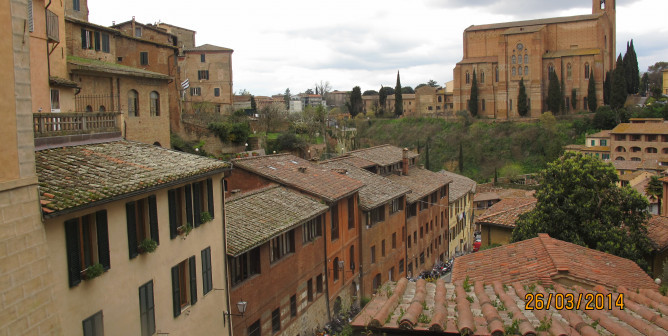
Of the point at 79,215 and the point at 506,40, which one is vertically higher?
the point at 506,40

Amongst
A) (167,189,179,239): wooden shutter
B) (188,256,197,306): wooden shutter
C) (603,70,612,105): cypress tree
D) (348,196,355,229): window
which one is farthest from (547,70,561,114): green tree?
(167,189,179,239): wooden shutter

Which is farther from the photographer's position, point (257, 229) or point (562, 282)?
point (257, 229)

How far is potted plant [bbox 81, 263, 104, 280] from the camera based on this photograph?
384 inches

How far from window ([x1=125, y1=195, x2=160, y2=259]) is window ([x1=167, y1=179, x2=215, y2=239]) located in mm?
711

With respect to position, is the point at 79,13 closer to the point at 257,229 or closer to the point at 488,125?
the point at 257,229

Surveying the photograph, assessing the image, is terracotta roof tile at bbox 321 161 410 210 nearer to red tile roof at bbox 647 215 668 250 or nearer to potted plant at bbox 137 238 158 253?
red tile roof at bbox 647 215 668 250

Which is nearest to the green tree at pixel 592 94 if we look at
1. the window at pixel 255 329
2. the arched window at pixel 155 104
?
the arched window at pixel 155 104

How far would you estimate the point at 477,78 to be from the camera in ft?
288

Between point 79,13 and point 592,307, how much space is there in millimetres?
35811

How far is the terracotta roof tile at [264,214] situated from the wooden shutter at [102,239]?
525cm

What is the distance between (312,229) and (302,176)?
3.13m

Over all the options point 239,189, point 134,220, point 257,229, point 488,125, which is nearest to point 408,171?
point 239,189

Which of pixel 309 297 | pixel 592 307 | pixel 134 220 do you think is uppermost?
pixel 134 220

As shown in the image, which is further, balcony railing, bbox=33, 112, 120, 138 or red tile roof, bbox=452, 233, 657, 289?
red tile roof, bbox=452, 233, 657, 289
